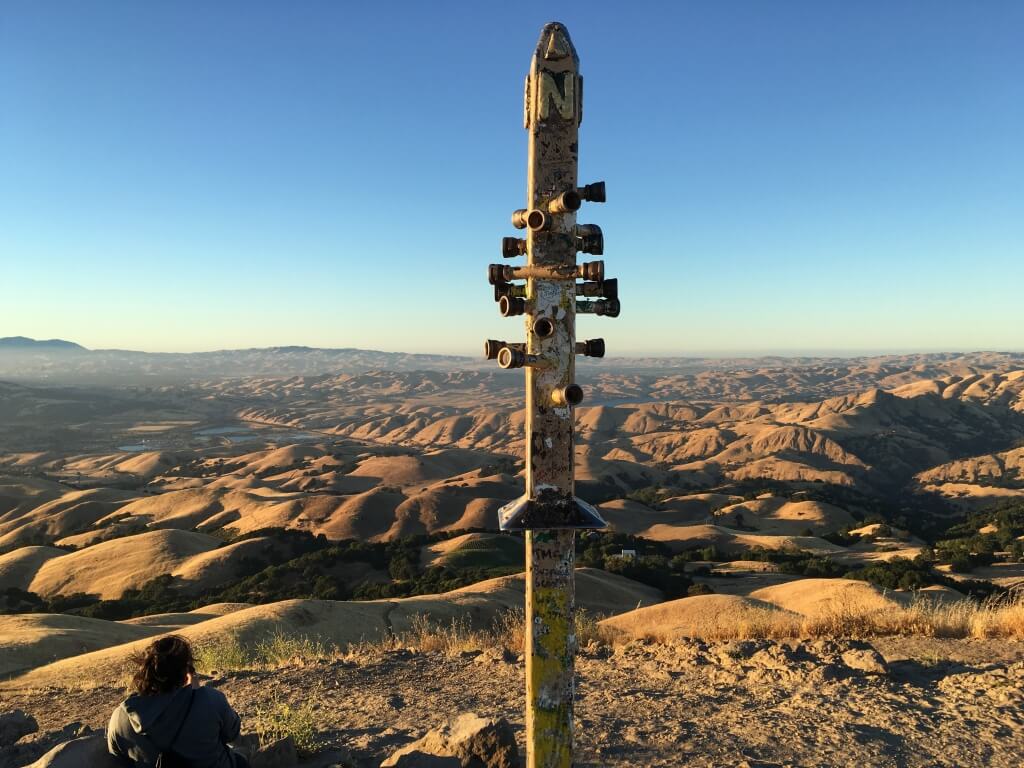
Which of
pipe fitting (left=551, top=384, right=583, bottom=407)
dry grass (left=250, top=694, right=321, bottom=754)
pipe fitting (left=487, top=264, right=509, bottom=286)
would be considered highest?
pipe fitting (left=487, top=264, right=509, bottom=286)

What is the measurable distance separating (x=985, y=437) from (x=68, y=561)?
11941 cm

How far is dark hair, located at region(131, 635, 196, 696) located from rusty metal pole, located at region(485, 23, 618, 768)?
2420 mm

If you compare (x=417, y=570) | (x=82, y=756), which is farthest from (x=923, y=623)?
(x=417, y=570)

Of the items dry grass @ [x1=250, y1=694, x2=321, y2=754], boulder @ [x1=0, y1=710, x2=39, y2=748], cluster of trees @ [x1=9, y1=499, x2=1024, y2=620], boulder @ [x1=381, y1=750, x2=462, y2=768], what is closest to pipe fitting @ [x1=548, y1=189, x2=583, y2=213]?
boulder @ [x1=381, y1=750, x2=462, y2=768]

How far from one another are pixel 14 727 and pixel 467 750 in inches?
230

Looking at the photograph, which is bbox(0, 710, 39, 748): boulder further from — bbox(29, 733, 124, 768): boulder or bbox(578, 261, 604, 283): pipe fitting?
bbox(578, 261, 604, 283): pipe fitting

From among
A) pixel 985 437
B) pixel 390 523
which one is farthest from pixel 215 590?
pixel 985 437

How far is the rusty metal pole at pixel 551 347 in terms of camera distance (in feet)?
13.7

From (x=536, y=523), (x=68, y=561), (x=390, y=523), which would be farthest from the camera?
(x=390, y=523)

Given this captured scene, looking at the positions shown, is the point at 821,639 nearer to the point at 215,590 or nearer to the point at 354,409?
the point at 215,590

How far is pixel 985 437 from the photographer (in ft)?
313

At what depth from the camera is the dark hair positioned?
4.02 meters

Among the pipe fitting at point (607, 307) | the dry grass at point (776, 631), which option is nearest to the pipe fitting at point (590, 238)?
the pipe fitting at point (607, 307)

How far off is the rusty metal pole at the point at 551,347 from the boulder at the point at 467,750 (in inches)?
49.9
